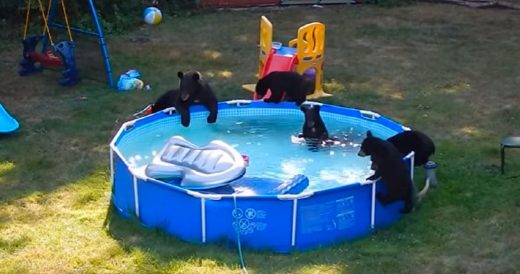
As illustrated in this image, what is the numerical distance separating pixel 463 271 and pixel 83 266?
2.84 metres

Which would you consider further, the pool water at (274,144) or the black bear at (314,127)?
the black bear at (314,127)

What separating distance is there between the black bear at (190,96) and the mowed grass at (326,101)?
866mm

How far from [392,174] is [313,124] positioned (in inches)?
80.3

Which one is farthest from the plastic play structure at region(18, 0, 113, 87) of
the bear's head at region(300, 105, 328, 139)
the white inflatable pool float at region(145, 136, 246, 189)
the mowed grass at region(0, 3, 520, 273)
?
the white inflatable pool float at region(145, 136, 246, 189)

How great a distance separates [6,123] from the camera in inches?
370

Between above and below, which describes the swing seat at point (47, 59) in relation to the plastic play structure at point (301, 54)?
below

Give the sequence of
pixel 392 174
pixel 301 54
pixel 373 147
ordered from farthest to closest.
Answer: pixel 301 54 → pixel 373 147 → pixel 392 174

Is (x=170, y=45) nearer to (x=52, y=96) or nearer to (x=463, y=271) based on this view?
(x=52, y=96)

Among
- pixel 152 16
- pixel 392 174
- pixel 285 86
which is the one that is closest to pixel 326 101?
pixel 285 86

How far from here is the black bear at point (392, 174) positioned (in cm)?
693

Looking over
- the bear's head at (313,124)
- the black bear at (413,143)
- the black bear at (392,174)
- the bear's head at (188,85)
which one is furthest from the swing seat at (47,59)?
the black bear at (392,174)

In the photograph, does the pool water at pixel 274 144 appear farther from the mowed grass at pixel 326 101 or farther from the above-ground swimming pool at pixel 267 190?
the mowed grass at pixel 326 101

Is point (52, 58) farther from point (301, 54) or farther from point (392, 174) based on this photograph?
point (392, 174)

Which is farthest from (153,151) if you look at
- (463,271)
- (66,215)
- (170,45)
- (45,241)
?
(170,45)
